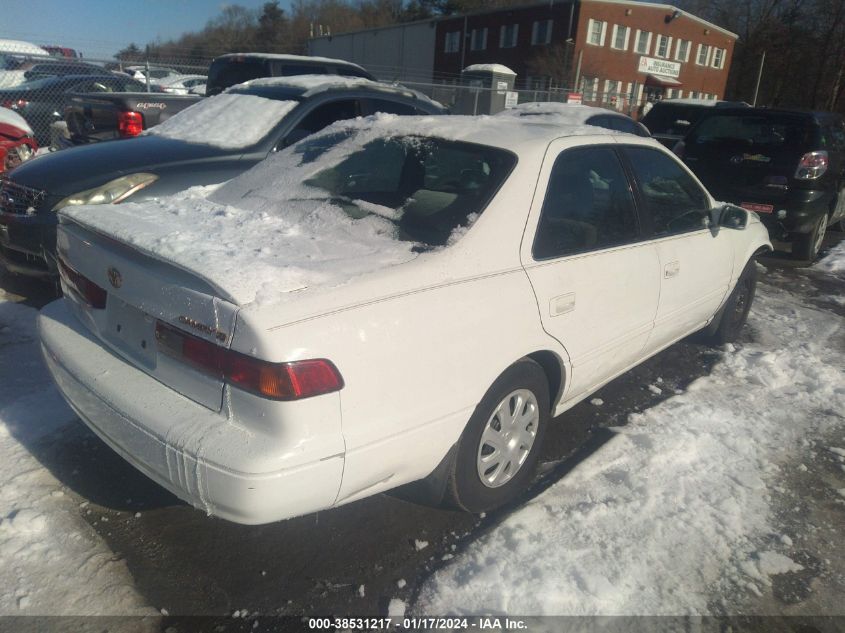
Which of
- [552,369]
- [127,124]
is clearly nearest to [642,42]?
[127,124]

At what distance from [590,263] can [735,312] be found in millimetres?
2648

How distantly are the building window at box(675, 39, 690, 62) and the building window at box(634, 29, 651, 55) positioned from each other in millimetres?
3506

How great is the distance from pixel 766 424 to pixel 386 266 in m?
2.73

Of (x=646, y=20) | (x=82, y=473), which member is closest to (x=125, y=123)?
(x=82, y=473)

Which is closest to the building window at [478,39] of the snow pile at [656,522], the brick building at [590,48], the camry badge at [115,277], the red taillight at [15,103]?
the brick building at [590,48]

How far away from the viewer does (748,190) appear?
24.6 feet

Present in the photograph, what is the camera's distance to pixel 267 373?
6.22ft

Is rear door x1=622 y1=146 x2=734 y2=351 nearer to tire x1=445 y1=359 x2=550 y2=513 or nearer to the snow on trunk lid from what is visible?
tire x1=445 y1=359 x2=550 y2=513

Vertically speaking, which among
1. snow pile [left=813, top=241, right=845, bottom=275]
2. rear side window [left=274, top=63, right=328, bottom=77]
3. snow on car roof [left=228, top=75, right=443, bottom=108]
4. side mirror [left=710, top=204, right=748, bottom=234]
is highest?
rear side window [left=274, top=63, right=328, bottom=77]

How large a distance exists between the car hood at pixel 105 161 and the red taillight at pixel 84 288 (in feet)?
6.61

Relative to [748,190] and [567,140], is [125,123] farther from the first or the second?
[748,190]

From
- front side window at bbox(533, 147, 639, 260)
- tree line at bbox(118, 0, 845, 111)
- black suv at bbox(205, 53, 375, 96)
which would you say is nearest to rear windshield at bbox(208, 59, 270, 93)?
black suv at bbox(205, 53, 375, 96)

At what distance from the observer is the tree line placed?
123 feet

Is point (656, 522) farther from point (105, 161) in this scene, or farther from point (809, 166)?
point (809, 166)
